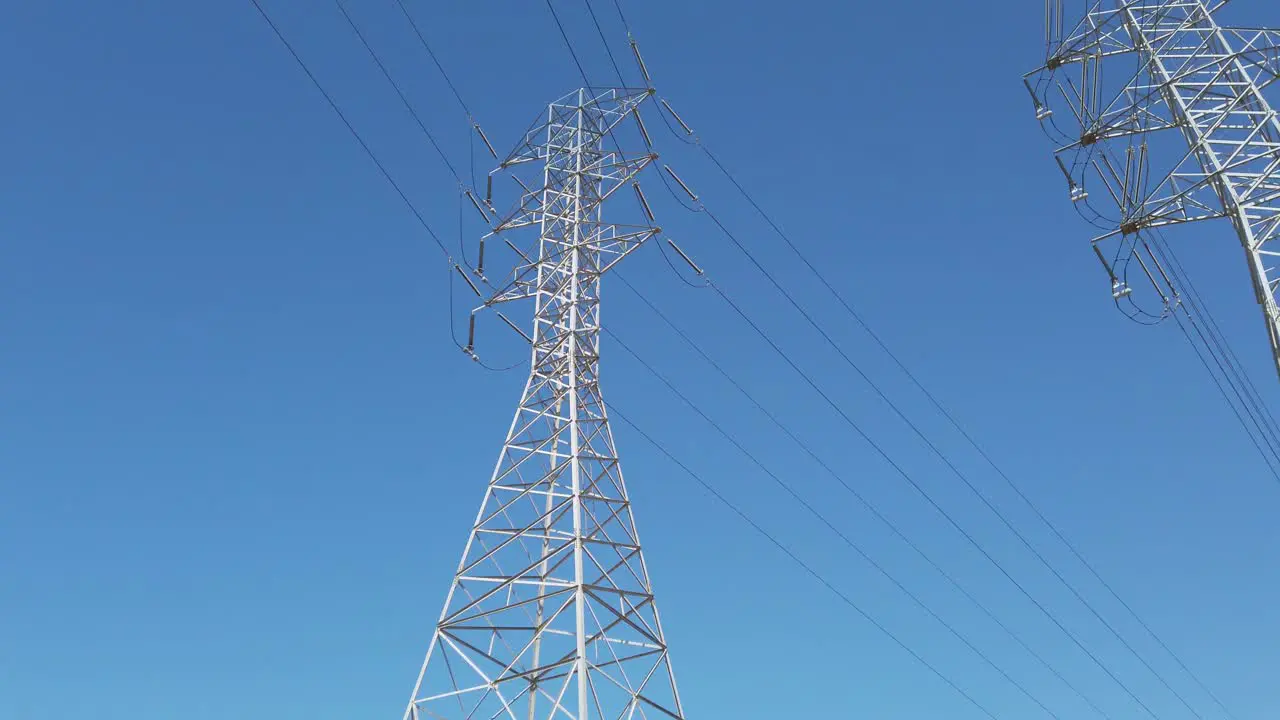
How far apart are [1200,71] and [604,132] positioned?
15475mm

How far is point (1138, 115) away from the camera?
2327cm

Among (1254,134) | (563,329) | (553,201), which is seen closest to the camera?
(1254,134)

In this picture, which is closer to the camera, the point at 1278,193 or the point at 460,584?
the point at 1278,193

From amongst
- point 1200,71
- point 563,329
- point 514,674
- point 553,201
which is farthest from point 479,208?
point 1200,71

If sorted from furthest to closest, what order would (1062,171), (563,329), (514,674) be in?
(563,329), (1062,171), (514,674)

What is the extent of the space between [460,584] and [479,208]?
1150cm

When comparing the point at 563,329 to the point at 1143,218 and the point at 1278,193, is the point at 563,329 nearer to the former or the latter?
the point at 1143,218

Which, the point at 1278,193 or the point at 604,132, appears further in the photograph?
the point at 604,132

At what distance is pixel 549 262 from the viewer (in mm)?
30297

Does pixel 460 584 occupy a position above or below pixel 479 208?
below

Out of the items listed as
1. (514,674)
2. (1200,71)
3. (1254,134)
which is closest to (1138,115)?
(1200,71)

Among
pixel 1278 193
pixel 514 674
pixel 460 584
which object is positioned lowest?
pixel 514 674

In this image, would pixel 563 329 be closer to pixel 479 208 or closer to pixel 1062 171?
pixel 479 208

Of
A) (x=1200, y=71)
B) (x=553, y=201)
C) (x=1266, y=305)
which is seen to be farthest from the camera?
(x=553, y=201)
